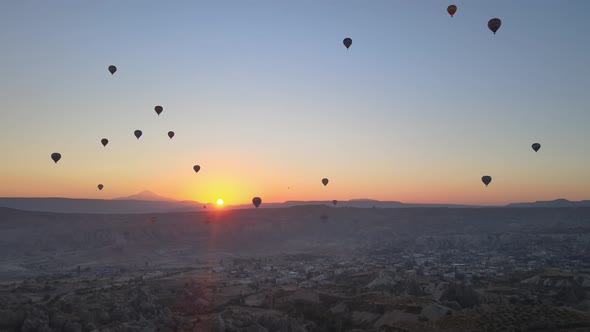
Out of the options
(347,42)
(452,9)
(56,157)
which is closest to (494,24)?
(452,9)

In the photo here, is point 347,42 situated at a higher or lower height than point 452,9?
lower

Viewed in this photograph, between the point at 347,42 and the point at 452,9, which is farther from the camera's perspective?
the point at 347,42

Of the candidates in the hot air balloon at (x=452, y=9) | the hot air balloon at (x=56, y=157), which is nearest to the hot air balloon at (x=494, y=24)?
the hot air balloon at (x=452, y=9)

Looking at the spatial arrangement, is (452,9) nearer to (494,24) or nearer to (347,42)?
(494,24)

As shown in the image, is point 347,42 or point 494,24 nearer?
point 494,24

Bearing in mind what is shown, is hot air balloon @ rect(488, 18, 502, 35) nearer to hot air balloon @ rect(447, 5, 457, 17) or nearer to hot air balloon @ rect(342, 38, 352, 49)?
hot air balloon @ rect(447, 5, 457, 17)

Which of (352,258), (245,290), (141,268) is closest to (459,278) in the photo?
(245,290)

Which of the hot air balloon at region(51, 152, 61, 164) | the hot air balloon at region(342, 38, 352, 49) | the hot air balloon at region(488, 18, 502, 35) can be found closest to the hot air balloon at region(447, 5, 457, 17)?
the hot air balloon at region(488, 18, 502, 35)

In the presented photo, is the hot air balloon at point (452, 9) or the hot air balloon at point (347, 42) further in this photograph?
the hot air balloon at point (347, 42)

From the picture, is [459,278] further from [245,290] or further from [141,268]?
[141,268]

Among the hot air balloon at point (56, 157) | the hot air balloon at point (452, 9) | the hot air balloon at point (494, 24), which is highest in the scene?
the hot air balloon at point (452, 9)

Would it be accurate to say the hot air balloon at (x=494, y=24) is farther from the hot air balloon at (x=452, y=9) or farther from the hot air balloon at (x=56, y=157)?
the hot air balloon at (x=56, y=157)

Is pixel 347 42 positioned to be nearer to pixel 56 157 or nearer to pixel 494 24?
pixel 494 24
